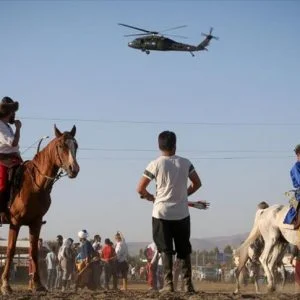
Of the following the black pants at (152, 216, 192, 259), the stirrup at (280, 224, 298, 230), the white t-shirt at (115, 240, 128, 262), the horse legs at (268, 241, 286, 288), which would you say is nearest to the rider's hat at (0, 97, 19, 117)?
the black pants at (152, 216, 192, 259)

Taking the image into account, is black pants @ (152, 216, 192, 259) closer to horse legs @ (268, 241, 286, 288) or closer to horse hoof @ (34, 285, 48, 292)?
horse hoof @ (34, 285, 48, 292)

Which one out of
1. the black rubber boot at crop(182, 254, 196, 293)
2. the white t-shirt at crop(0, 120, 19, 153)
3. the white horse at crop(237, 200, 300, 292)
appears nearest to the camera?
the black rubber boot at crop(182, 254, 196, 293)

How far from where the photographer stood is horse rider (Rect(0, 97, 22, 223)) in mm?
10320

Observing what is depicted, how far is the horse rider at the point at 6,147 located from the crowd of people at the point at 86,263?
1175cm

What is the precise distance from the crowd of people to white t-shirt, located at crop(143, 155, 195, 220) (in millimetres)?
13482

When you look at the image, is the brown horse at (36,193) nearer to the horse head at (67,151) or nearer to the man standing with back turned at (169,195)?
the horse head at (67,151)

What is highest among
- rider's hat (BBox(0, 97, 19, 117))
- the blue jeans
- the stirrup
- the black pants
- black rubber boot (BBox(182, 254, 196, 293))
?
rider's hat (BBox(0, 97, 19, 117))

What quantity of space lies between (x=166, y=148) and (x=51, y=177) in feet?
7.57

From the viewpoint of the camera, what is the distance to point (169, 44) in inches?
2467

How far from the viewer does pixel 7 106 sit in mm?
10703

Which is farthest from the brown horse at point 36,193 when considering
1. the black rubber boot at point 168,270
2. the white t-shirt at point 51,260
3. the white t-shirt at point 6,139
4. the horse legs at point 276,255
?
the white t-shirt at point 51,260

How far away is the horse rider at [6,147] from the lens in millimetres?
10320

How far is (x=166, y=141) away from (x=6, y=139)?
2936 mm

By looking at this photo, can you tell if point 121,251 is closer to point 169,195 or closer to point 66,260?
point 66,260
